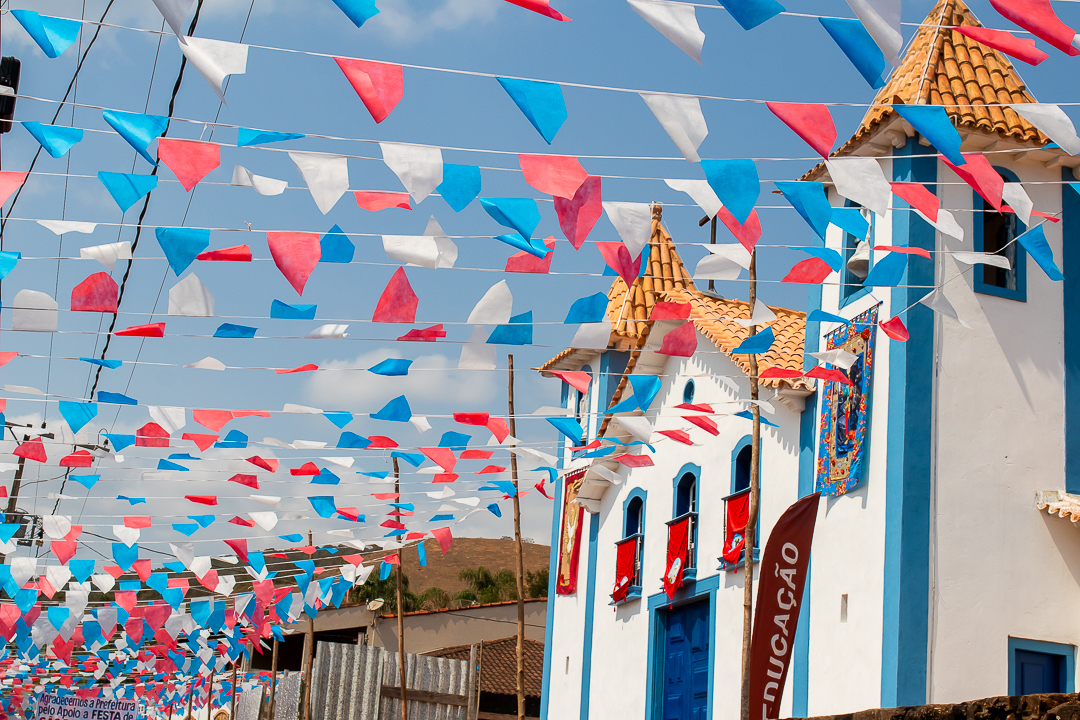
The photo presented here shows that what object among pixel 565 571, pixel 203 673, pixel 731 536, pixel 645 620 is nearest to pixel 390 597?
pixel 203 673

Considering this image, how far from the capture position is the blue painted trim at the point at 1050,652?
1049 centimetres

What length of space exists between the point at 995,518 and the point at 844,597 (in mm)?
1688

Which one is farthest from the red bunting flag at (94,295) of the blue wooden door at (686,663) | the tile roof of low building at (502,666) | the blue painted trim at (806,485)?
the tile roof of low building at (502,666)

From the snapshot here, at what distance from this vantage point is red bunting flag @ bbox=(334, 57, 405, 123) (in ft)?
15.1

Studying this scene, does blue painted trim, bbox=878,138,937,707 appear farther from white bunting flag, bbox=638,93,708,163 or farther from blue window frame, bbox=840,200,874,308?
white bunting flag, bbox=638,93,708,163

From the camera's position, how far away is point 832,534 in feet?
38.0

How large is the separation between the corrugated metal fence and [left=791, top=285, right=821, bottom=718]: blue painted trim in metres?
6.06

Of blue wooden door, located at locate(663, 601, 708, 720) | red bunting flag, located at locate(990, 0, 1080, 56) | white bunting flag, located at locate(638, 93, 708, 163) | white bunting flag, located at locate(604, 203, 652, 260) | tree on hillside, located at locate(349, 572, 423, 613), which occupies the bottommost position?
blue wooden door, located at locate(663, 601, 708, 720)

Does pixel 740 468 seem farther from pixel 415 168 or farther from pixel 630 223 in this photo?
pixel 415 168

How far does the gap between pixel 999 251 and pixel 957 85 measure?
2035mm

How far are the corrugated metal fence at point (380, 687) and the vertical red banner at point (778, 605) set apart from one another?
23.9ft

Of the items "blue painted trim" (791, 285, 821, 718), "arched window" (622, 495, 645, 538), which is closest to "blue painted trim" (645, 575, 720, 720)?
"arched window" (622, 495, 645, 538)

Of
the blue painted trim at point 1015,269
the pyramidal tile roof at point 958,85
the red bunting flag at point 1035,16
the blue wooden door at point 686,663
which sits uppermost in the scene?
the pyramidal tile roof at point 958,85

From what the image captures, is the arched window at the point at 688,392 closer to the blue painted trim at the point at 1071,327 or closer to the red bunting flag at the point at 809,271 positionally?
the blue painted trim at the point at 1071,327
